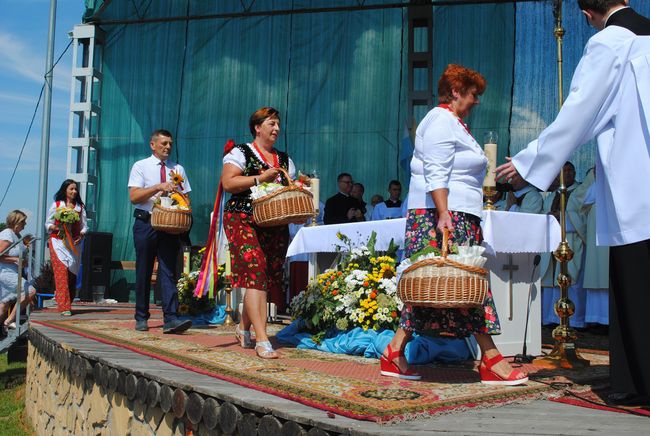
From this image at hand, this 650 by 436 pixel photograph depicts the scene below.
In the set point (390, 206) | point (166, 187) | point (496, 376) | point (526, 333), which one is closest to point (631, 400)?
point (496, 376)

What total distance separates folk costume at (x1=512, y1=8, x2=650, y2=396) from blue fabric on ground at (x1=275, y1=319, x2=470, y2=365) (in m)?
1.73

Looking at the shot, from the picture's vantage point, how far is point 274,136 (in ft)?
16.2

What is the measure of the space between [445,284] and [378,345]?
1968 millimetres

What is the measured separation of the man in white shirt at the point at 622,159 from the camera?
3139 millimetres

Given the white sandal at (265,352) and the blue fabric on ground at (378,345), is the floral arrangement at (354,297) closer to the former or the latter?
the blue fabric on ground at (378,345)

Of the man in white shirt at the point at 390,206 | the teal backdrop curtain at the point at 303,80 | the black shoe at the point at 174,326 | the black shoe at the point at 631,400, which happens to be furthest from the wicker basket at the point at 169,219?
the teal backdrop curtain at the point at 303,80

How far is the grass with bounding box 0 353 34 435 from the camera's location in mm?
6997

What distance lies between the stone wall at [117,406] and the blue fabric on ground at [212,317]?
198 cm

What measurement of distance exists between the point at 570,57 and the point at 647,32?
32.4 ft

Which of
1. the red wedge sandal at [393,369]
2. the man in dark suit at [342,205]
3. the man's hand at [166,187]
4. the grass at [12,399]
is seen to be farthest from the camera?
the man in dark suit at [342,205]

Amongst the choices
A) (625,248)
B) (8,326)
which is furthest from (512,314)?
(8,326)

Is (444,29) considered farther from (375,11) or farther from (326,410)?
(326,410)

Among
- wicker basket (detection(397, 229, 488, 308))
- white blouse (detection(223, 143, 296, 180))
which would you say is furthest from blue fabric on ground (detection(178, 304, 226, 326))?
wicker basket (detection(397, 229, 488, 308))

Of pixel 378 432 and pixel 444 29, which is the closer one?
pixel 378 432
